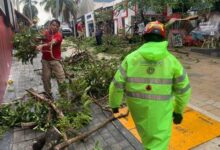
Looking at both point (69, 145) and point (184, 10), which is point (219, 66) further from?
point (69, 145)

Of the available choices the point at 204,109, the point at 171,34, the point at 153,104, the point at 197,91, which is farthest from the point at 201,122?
the point at 171,34

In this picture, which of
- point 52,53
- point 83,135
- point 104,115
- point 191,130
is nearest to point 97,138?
point 83,135

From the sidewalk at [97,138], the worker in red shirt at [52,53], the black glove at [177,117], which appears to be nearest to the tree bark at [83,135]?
the sidewalk at [97,138]

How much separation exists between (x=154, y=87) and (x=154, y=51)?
0.35 meters

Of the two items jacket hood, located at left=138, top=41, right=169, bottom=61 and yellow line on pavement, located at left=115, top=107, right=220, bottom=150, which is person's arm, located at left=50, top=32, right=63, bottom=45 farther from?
jacket hood, located at left=138, top=41, right=169, bottom=61

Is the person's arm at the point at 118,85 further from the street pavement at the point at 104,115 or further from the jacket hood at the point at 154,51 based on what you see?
the street pavement at the point at 104,115

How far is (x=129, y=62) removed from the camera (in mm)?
2475

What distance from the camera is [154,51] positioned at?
235cm

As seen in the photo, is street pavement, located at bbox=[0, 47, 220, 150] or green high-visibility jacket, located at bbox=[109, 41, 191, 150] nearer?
green high-visibility jacket, located at bbox=[109, 41, 191, 150]

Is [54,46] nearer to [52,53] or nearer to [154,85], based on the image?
[52,53]

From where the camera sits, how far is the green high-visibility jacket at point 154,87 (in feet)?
7.90

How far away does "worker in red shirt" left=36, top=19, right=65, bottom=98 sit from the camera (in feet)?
17.4

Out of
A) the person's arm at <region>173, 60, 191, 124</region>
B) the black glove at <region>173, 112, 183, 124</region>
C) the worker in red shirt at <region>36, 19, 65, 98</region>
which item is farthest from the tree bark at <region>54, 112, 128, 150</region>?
the person's arm at <region>173, 60, 191, 124</region>

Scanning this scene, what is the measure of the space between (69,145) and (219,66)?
7.36 meters
